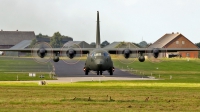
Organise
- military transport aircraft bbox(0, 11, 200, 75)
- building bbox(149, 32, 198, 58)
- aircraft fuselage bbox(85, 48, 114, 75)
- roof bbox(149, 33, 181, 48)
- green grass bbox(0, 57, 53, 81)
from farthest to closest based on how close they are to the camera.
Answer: roof bbox(149, 33, 181, 48)
building bbox(149, 32, 198, 58)
green grass bbox(0, 57, 53, 81)
military transport aircraft bbox(0, 11, 200, 75)
aircraft fuselage bbox(85, 48, 114, 75)

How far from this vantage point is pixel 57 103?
3612 centimetres

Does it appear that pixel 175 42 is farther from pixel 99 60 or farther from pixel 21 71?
pixel 99 60

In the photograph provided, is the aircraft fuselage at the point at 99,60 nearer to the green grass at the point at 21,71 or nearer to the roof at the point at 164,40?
the green grass at the point at 21,71

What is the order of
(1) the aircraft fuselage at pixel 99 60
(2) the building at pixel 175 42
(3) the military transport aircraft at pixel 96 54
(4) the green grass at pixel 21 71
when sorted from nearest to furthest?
(1) the aircraft fuselage at pixel 99 60 < (3) the military transport aircraft at pixel 96 54 < (4) the green grass at pixel 21 71 < (2) the building at pixel 175 42

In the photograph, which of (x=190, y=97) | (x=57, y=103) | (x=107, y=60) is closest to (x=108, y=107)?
(x=57, y=103)

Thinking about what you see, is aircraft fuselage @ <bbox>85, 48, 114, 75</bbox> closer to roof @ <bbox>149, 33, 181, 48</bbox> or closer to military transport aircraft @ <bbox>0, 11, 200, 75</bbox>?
military transport aircraft @ <bbox>0, 11, 200, 75</bbox>

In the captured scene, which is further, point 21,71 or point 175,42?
point 175,42

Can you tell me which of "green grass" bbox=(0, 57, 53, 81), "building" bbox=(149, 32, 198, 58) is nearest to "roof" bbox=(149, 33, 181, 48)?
"building" bbox=(149, 32, 198, 58)

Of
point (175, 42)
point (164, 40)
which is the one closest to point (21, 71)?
point (175, 42)

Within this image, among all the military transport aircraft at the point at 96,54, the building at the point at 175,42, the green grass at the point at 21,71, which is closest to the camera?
the military transport aircraft at the point at 96,54

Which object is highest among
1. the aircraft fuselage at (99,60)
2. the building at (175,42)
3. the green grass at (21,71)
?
the building at (175,42)

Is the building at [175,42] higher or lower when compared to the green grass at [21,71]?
higher

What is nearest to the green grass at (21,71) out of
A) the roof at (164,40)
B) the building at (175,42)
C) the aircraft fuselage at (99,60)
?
the aircraft fuselage at (99,60)

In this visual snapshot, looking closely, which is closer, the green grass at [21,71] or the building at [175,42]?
the green grass at [21,71]
